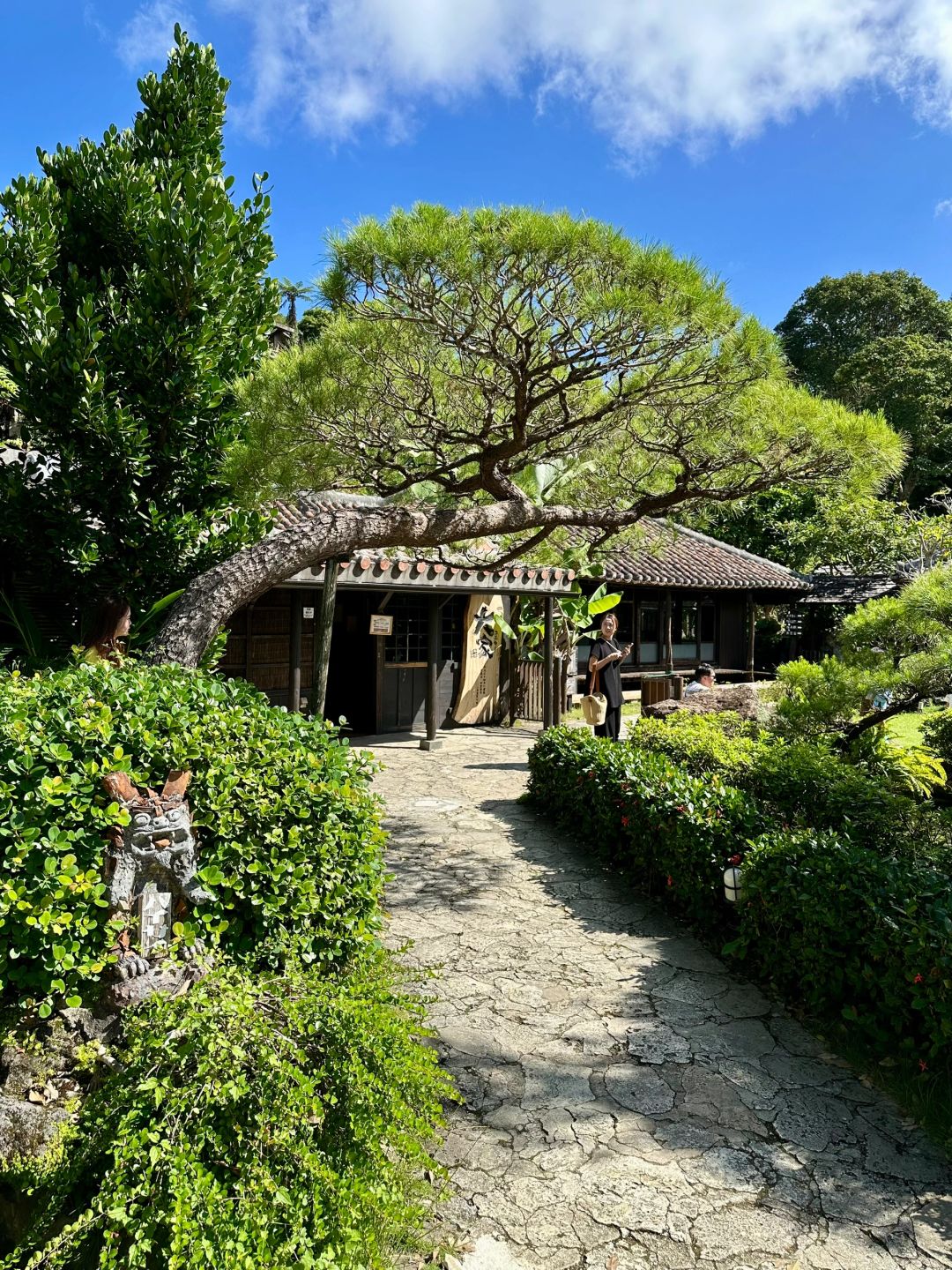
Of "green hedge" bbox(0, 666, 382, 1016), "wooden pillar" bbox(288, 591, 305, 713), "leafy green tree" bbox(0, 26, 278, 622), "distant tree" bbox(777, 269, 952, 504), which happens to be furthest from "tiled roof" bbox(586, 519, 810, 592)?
"green hedge" bbox(0, 666, 382, 1016)

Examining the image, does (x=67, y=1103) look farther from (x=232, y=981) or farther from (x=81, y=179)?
(x=81, y=179)

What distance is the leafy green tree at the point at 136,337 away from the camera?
4.86 metres

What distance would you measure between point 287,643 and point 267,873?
8119 millimetres

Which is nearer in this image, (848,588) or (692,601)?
(692,601)

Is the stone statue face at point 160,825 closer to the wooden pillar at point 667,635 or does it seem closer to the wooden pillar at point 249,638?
the wooden pillar at point 249,638

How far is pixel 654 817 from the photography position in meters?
5.68

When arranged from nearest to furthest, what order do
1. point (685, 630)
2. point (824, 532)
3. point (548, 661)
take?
point (548, 661) < point (685, 630) < point (824, 532)

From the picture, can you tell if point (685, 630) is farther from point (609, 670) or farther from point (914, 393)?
point (914, 393)

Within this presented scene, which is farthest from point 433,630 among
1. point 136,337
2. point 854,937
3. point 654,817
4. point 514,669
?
point 854,937

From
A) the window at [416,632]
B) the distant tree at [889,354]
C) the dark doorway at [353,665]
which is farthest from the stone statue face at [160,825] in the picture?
the distant tree at [889,354]

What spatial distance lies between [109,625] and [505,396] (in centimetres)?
325

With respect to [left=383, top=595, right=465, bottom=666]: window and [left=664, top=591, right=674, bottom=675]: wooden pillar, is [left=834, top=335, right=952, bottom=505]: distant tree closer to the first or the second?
[left=664, top=591, right=674, bottom=675]: wooden pillar

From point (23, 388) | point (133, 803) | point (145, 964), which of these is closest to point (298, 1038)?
point (145, 964)

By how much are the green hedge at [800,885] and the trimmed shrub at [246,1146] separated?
205 cm
